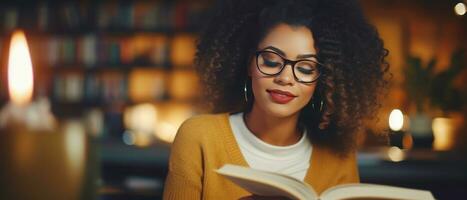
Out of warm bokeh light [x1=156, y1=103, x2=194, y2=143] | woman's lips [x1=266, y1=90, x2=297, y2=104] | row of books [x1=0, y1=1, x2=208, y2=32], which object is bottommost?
warm bokeh light [x1=156, y1=103, x2=194, y2=143]

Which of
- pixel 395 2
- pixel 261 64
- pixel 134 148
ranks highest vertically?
pixel 395 2

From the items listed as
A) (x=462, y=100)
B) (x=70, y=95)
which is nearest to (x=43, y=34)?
(x=70, y=95)

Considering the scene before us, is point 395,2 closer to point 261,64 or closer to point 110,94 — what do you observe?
Answer: point 110,94

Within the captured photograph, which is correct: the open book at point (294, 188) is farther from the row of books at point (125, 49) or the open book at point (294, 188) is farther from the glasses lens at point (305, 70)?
the row of books at point (125, 49)

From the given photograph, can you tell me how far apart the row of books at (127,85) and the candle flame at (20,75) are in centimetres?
332

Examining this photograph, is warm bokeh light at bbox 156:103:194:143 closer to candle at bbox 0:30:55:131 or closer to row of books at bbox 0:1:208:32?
row of books at bbox 0:1:208:32

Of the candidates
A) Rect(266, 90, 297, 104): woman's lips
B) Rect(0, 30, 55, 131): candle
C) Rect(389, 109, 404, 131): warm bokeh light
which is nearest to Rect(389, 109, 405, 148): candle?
Rect(389, 109, 404, 131): warm bokeh light

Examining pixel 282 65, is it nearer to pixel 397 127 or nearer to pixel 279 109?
pixel 279 109

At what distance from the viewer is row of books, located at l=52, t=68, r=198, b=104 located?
396 cm

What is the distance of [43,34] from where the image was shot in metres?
3.98

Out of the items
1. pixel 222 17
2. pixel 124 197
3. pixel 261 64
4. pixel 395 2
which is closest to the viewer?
pixel 261 64

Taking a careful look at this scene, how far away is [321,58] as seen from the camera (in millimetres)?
1036

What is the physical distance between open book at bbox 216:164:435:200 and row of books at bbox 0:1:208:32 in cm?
313

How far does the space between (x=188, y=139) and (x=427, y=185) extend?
3.98 feet
